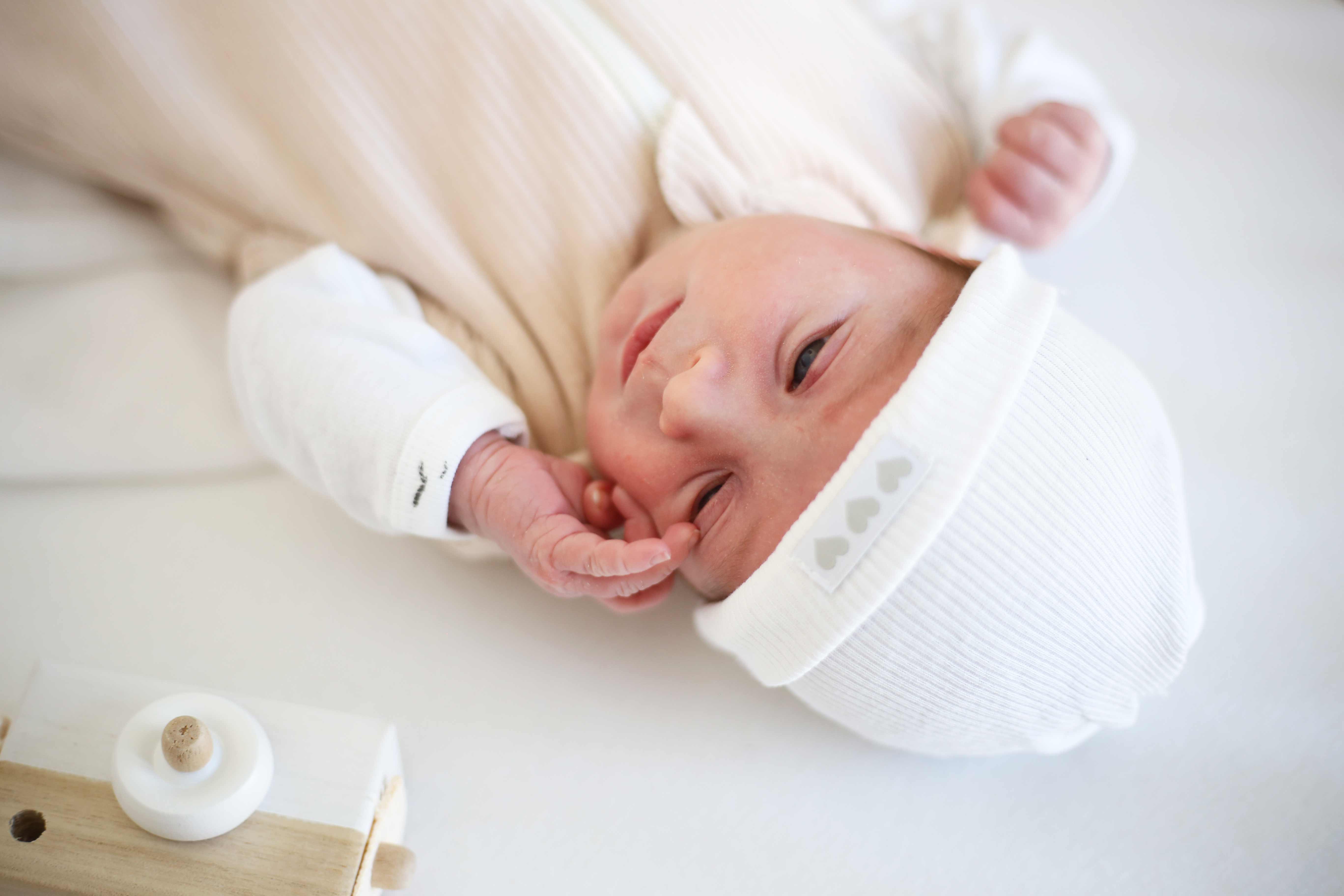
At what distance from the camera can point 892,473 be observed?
0.64m

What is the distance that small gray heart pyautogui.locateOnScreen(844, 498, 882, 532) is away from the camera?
643 mm

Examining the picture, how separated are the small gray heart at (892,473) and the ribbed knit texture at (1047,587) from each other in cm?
5

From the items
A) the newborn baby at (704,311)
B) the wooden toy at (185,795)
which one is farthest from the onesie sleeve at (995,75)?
the wooden toy at (185,795)

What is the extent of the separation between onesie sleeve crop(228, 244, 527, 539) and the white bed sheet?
0.35ft

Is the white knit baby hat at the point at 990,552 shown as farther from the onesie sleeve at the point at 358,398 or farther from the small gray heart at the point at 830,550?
the onesie sleeve at the point at 358,398

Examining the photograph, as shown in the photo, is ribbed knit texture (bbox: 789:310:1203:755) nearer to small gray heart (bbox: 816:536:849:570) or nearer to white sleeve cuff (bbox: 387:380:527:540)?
small gray heart (bbox: 816:536:849:570)

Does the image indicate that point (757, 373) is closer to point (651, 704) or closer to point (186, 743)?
point (651, 704)

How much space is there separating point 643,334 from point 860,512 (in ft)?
0.85

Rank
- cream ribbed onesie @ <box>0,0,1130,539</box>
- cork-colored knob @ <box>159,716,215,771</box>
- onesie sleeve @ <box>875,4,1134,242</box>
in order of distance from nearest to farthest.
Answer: cork-colored knob @ <box>159,716,215,771</box>
cream ribbed onesie @ <box>0,0,1130,539</box>
onesie sleeve @ <box>875,4,1134,242</box>

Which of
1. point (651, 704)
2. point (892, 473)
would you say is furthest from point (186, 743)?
point (892, 473)

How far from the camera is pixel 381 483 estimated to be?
0.78 m

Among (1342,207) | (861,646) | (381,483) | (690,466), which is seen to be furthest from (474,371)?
(1342,207)

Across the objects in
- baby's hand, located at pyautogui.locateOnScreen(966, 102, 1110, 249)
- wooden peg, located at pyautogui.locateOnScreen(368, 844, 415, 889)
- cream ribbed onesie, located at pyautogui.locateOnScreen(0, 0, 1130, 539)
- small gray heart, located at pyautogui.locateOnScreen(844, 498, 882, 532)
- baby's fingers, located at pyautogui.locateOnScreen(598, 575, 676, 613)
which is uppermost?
baby's hand, located at pyautogui.locateOnScreen(966, 102, 1110, 249)

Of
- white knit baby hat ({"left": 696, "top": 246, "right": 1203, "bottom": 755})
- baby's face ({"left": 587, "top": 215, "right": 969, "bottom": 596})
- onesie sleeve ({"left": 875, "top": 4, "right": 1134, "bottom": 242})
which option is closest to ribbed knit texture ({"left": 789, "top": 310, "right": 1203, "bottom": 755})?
white knit baby hat ({"left": 696, "top": 246, "right": 1203, "bottom": 755})
